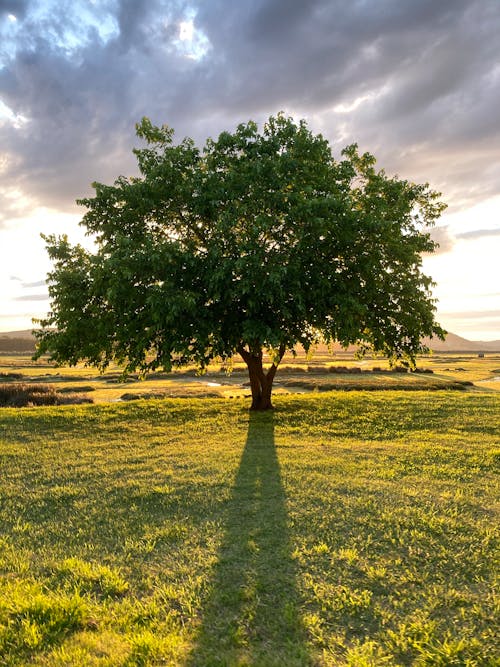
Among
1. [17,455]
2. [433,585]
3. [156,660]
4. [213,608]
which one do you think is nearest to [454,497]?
[433,585]

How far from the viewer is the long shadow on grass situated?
4777 millimetres

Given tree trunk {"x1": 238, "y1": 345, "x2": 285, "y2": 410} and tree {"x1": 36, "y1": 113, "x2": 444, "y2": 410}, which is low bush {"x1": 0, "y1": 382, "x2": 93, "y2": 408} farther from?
tree trunk {"x1": 238, "y1": 345, "x2": 285, "y2": 410}

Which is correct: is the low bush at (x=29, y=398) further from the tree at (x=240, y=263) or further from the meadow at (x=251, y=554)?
the meadow at (x=251, y=554)

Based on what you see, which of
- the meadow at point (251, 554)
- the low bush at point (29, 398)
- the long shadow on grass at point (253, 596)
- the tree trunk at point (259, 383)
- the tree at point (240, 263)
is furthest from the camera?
the low bush at point (29, 398)

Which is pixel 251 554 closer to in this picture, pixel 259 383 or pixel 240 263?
pixel 240 263

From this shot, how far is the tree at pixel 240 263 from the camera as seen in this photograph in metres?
17.5

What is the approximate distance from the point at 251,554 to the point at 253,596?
1260 mm

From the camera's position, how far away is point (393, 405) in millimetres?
23484

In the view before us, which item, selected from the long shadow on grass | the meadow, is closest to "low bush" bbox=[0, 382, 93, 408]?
the meadow

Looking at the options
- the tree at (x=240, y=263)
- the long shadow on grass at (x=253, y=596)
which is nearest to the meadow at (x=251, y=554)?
the long shadow on grass at (x=253, y=596)

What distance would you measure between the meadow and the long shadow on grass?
27 mm

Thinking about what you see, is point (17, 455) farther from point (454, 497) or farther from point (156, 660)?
point (454, 497)

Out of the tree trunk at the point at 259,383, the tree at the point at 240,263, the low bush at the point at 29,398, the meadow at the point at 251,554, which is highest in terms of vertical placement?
the tree at the point at 240,263

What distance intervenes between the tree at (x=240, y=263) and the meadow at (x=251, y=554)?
552cm
